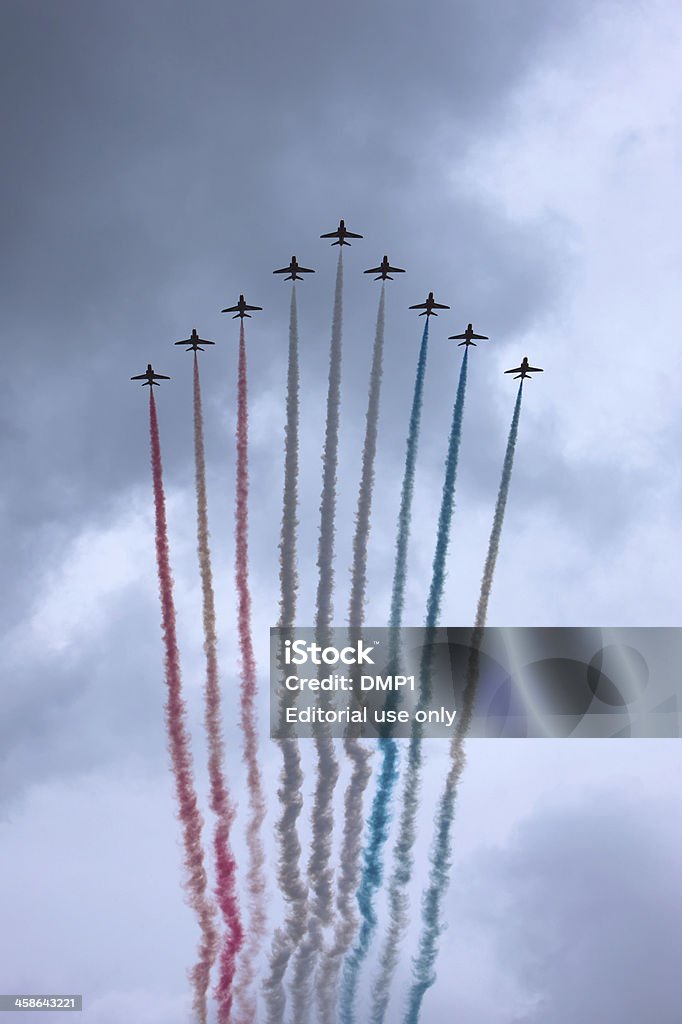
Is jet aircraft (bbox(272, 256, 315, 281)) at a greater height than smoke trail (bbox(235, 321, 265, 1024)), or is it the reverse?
jet aircraft (bbox(272, 256, 315, 281))

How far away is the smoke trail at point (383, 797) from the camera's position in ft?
395

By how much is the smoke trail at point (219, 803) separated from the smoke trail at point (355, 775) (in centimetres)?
810

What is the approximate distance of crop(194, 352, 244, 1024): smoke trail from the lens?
122000mm

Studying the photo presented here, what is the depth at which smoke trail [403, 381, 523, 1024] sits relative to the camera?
390 ft

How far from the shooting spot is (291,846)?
405 feet

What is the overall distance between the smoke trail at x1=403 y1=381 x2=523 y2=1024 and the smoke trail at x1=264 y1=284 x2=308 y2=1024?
10617 millimetres

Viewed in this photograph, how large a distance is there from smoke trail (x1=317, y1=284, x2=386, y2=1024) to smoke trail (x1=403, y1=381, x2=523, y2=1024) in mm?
6417

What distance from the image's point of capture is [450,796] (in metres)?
121

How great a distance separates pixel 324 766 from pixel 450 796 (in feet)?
35.0

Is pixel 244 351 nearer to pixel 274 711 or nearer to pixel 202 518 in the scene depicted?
pixel 202 518

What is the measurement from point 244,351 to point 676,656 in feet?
148

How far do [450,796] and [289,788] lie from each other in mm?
13393

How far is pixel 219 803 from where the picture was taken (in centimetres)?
12294

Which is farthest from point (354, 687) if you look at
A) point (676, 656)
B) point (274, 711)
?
point (676, 656)
